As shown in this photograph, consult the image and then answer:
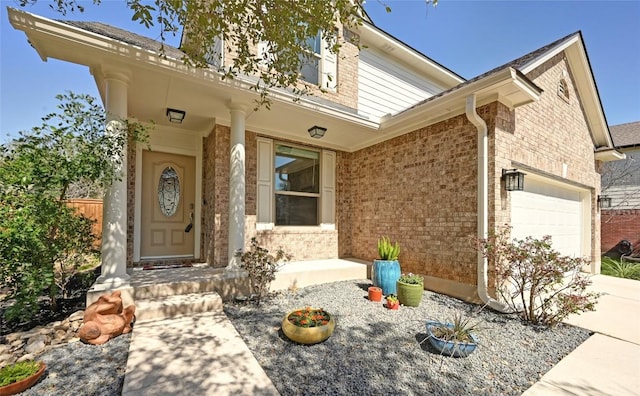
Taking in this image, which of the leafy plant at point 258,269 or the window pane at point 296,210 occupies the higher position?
the window pane at point 296,210

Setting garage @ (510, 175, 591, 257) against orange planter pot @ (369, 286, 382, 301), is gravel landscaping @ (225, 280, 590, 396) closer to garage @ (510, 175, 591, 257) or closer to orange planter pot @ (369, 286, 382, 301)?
orange planter pot @ (369, 286, 382, 301)

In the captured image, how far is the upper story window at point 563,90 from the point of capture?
20.4ft

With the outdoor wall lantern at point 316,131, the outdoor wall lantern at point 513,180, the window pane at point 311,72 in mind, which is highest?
the window pane at point 311,72

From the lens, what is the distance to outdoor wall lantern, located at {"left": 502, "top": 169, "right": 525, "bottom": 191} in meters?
4.36

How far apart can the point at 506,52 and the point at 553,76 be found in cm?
162

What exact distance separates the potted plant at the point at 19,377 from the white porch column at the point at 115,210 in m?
1.35

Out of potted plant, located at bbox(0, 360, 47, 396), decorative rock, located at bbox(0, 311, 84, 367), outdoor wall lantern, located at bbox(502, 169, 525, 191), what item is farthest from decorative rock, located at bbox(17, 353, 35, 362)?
outdoor wall lantern, located at bbox(502, 169, 525, 191)

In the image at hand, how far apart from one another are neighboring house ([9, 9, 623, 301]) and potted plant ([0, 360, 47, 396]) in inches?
57.4

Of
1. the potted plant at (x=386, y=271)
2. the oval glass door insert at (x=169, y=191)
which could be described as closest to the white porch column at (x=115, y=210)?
the oval glass door insert at (x=169, y=191)

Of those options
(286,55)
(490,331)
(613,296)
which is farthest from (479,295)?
(286,55)

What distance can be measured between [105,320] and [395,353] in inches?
131

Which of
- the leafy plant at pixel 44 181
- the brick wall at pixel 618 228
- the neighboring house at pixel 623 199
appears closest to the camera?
the leafy plant at pixel 44 181

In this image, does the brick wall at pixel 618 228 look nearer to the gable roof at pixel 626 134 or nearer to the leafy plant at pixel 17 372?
the gable roof at pixel 626 134

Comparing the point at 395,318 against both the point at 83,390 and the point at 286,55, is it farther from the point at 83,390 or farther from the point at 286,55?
the point at 286,55
